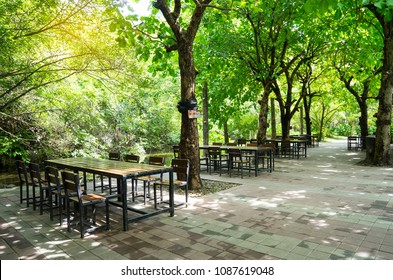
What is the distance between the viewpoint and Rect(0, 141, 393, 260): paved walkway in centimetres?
362

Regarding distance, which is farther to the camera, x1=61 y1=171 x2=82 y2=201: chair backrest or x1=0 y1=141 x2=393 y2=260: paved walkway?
x1=61 y1=171 x2=82 y2=201: chair backrest

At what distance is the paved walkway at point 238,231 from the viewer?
362cm

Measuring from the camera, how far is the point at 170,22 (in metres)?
6.59

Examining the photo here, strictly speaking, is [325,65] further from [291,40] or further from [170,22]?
[170,22]

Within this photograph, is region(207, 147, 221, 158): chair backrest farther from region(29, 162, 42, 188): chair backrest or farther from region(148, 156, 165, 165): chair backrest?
region(29, 162, 42, 188): chair backrest

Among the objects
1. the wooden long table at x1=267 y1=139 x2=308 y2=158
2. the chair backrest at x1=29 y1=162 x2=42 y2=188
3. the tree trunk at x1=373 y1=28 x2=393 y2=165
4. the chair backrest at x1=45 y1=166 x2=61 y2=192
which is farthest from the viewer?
the wooden long table at x1=267 y1=139 x2=308 y2=158

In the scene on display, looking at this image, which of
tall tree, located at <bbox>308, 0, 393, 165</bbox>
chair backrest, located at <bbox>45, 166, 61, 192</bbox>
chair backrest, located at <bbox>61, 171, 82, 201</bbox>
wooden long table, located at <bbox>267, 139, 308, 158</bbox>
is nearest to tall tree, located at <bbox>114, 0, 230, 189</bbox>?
chair backrest, located at <bbox>45, 166, 61, 192</bbox>

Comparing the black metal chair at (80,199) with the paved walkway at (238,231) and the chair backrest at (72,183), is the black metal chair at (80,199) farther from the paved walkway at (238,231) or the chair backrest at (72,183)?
the paved walkway at (238,231)

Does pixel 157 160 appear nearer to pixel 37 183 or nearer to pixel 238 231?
pixel 37 183

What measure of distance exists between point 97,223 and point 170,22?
4446 millimetres

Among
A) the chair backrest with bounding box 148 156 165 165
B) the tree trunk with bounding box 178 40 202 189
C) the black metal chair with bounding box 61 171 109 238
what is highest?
the tree trunk with bounding box 178 40 202 189

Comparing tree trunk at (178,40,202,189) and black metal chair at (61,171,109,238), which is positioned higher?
tree trunk at (178,40,202,189)

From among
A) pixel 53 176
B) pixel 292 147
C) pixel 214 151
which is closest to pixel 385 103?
pixel 292 147
